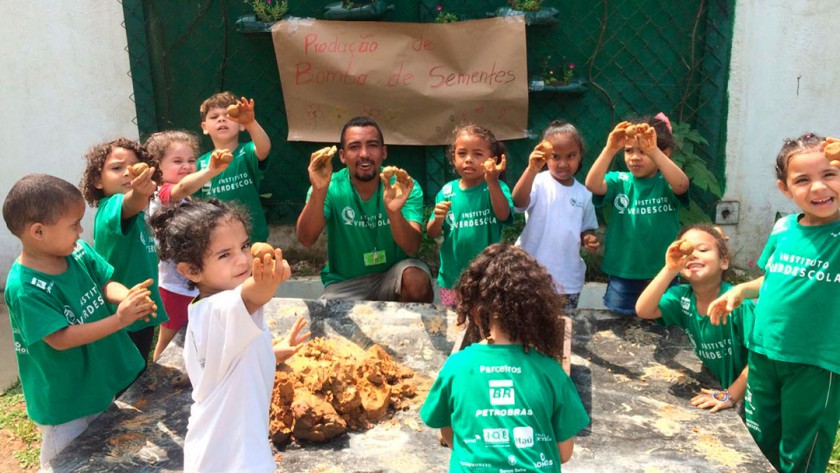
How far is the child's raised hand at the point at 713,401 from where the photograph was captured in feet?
8.06

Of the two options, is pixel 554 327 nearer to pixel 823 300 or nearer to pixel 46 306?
pixel 823 300

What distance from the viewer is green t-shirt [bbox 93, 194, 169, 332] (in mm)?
2889

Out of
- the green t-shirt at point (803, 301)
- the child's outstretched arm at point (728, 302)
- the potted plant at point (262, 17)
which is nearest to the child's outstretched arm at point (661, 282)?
the child's outstretched arm at point (728, 302)

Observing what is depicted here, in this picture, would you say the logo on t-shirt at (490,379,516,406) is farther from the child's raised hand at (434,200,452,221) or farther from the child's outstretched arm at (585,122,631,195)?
the child's outstretched arm at (585,122,631,195)

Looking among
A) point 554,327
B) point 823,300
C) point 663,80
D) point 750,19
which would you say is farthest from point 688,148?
point 554,327

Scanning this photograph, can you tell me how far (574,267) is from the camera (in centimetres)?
336

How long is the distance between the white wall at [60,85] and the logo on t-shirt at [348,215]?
2.22 metres

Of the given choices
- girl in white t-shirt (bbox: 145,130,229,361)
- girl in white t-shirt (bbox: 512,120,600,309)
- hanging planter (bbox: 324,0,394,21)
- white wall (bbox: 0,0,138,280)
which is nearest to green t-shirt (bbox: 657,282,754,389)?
girl in white t-shirt (bbox: 512,120,600,309)

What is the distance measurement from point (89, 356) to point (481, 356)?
58.6 inches

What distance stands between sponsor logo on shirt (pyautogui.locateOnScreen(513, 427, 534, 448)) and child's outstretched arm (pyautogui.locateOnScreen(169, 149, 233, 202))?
1.79m

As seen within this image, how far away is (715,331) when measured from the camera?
2617 millimetres

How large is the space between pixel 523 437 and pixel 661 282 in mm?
1075

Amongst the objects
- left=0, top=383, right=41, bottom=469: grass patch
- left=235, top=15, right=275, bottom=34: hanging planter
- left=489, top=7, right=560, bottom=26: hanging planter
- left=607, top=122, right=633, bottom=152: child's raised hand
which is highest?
left=235, top=15, right=275, bottom=34: hanging planter

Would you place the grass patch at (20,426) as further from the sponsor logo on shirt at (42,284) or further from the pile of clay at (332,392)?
A: the pile of clay at (332,392)
